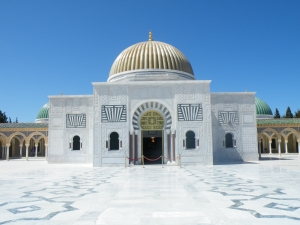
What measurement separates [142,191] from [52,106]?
1239 cm

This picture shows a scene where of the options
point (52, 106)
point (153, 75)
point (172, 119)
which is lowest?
point (172, 119)

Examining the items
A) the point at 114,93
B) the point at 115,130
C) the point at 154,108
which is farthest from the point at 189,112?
the point at 114,93

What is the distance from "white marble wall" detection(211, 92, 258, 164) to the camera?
50.5 feet

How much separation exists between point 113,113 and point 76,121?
350 centimetres

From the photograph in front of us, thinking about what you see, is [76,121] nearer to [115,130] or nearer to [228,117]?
[115,130]

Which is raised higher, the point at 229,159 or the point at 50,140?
the point at 50,140

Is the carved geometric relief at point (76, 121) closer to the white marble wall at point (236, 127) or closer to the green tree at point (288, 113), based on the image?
the white marble wall at point (236, 127)

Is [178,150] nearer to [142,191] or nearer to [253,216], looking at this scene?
[142,191]

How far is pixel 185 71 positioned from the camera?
17.1 m

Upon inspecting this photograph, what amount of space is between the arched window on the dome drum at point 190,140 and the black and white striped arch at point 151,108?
105 centimetres

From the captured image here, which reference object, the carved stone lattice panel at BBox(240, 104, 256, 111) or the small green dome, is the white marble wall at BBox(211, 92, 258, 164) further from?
the small green dome

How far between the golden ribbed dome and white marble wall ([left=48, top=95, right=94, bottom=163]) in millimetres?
2992

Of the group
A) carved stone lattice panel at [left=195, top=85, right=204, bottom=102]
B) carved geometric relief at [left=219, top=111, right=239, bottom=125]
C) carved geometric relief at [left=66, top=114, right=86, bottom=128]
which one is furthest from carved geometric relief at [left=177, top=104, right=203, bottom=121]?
carved geometric relief at [left=66, top=114, right=86, bottom=128]

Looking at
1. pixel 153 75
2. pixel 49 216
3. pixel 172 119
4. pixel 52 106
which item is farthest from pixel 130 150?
pixel 49 216
